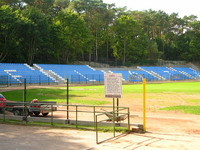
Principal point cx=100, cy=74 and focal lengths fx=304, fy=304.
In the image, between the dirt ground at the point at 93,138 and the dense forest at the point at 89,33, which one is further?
the dense forest at the point at 89,33

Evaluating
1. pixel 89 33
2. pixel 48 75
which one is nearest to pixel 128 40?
pixel 89 33

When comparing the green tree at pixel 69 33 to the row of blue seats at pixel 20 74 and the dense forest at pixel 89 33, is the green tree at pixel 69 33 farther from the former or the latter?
the row of blue seats at pixel 20 74

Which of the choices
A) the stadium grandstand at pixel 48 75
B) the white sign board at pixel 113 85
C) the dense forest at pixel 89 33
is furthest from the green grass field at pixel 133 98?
the dense forest at pixel 89 33

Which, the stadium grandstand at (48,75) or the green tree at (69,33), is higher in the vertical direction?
the green tree at (69,33)

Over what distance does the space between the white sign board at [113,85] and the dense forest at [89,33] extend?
5216 cm

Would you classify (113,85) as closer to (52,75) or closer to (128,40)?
(52,75)

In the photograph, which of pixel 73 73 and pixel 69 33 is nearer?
pixel 73 73

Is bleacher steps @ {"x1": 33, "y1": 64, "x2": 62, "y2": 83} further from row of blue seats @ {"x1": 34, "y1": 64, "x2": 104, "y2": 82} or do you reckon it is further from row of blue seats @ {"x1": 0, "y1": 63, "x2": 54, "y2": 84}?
row of blue seats @ {"x1": 0, "y1": 63, "x2": 54, "y2": 84}

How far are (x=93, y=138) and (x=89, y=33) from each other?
2832 inches

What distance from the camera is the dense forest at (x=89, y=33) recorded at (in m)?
65.7

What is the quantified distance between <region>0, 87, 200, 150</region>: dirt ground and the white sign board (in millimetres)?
1713

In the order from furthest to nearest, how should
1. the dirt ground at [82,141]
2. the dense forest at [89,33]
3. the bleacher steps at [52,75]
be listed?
the dense forest at [89,33], the bleacher steps at [52,75], the dirt ground at [82,141]

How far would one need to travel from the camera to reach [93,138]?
11680mm

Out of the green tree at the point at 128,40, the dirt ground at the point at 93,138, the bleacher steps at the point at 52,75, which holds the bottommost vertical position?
the dirt ground at the point at 93,138
